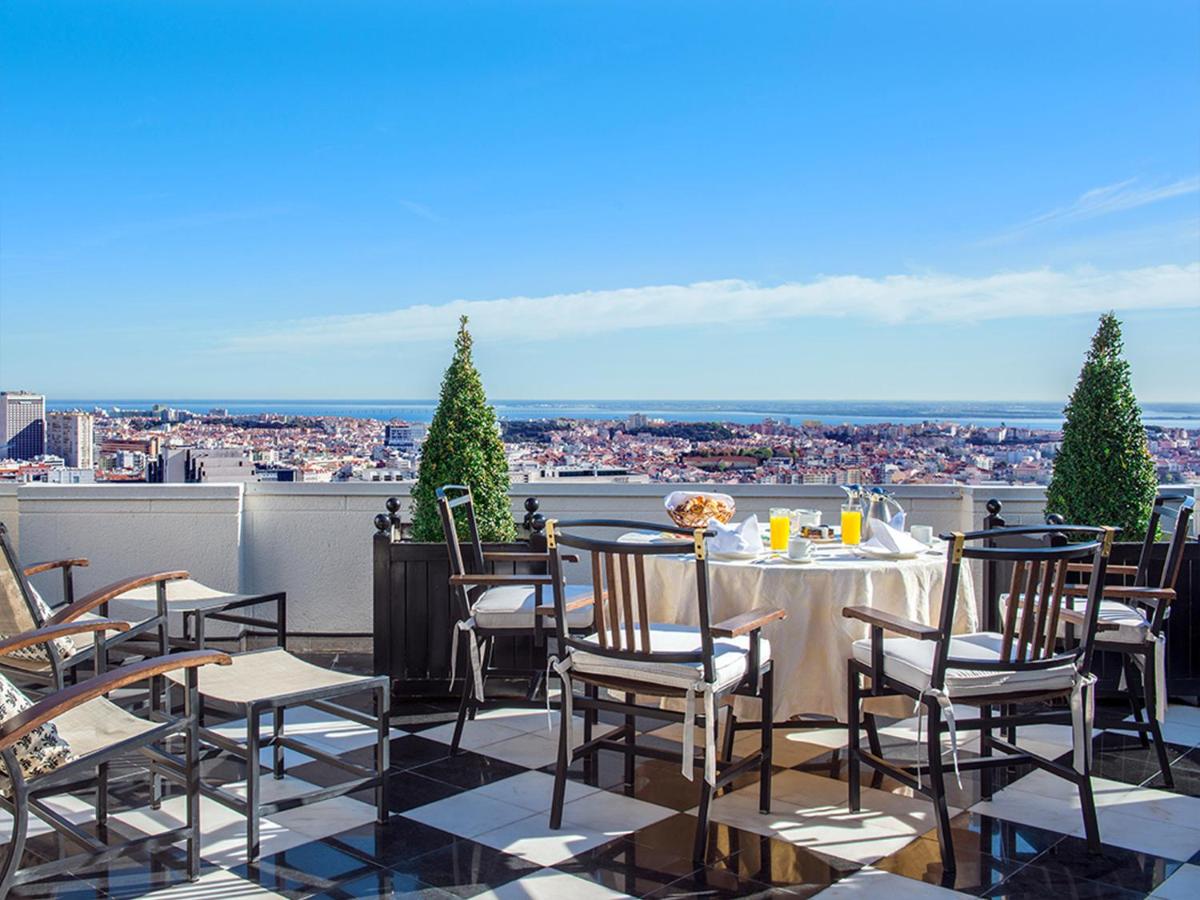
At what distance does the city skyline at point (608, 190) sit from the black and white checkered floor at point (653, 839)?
12.4ft

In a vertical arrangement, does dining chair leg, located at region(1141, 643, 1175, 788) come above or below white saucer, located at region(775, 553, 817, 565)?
below

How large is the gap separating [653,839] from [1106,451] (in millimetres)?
2883

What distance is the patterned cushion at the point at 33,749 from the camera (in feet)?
7.22

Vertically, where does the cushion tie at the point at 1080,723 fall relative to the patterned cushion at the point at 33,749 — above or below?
below

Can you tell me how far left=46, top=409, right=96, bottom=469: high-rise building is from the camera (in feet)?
20.0

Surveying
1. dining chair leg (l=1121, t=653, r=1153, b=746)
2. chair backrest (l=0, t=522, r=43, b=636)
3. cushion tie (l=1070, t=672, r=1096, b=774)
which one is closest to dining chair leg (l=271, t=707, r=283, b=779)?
chair backrest (l=0, t=522, r=43, b=636)

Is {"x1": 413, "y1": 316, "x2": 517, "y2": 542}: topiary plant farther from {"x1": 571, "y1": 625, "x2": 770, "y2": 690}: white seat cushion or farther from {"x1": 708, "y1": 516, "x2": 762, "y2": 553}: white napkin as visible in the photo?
{"x1": 571, "y1": 625, "x2": 770, "y2": 690}: white seat cushion

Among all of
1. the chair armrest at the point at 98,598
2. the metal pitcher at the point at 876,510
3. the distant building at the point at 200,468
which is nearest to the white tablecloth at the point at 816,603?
the metal pitcher at the point at 876,510

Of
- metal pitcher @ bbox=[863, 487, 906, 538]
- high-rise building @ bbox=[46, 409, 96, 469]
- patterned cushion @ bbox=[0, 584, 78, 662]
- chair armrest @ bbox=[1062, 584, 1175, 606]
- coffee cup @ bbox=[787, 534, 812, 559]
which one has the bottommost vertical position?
patterned cushion @ bbox=[0, 584, 78, 662]

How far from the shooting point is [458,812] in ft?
10.2

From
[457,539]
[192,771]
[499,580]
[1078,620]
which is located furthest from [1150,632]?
[192,771]

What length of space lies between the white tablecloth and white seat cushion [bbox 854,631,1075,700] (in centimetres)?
24

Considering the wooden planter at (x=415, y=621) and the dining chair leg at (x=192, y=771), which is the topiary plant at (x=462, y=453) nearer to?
the wooden planter at (x=415, y=621)

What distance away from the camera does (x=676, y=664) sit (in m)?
2.83
